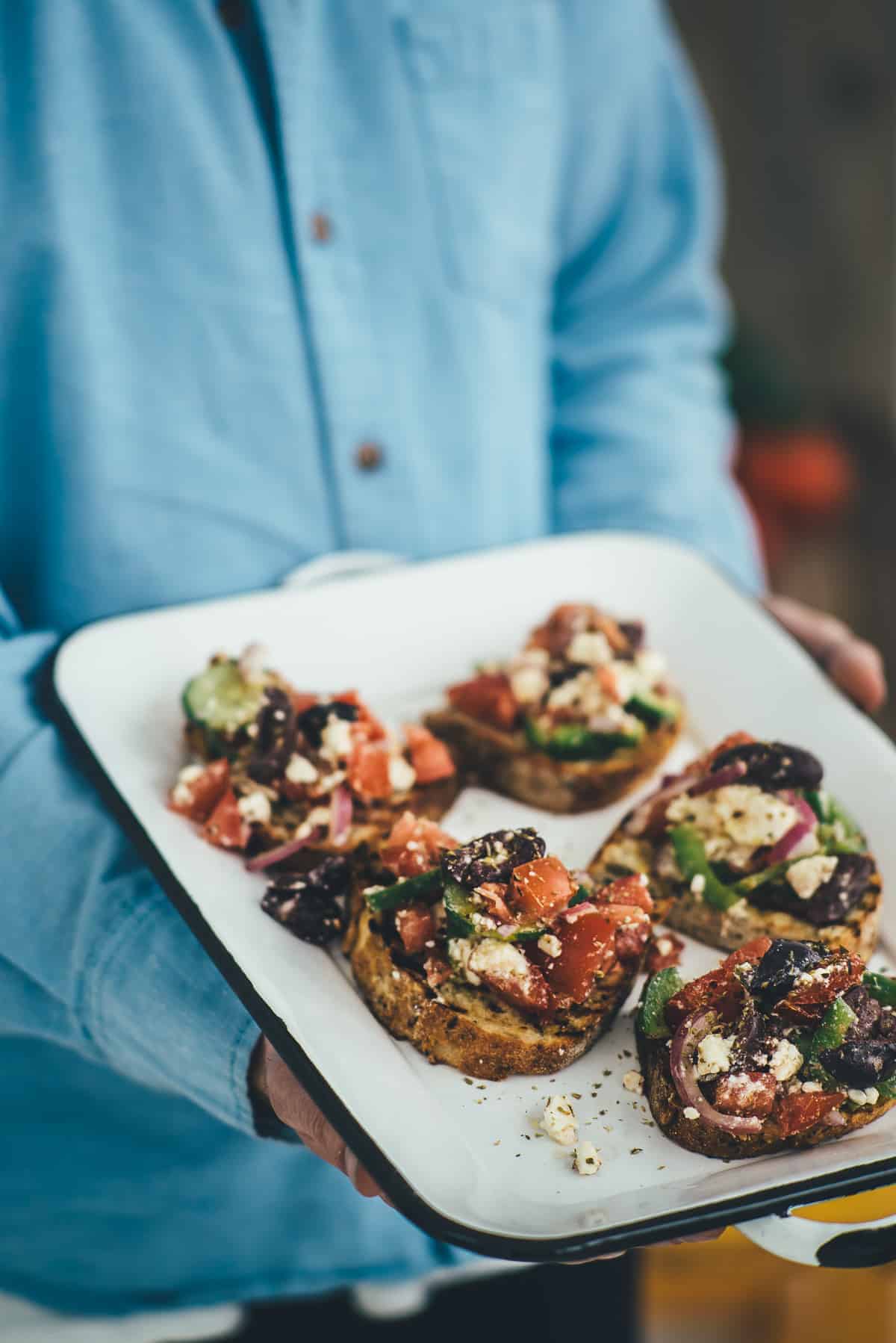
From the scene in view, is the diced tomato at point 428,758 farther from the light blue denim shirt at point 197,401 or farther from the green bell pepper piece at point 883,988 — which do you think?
the green bell pepper piece at point 883,988

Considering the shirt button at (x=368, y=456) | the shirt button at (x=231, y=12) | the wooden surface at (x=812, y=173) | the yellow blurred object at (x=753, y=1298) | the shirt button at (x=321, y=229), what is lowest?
the yellow blurred object at (x=753, y=1298)

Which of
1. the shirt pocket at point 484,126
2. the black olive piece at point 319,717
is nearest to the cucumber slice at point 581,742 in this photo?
the black olive piece at point 319,717

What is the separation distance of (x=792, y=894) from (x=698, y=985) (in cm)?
29

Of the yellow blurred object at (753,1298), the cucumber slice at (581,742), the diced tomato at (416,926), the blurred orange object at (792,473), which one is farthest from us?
the blurred orange object at (792,473)

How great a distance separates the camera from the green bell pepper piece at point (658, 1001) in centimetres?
141

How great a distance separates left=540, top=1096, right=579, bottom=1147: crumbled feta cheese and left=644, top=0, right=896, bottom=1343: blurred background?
4148 mm

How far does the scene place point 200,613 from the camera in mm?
2023

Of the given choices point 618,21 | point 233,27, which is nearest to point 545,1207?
point 233,27

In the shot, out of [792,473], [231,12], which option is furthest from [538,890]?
[792,473]

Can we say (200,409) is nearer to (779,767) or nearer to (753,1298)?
(779,767)

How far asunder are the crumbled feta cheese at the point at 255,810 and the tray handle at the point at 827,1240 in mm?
789

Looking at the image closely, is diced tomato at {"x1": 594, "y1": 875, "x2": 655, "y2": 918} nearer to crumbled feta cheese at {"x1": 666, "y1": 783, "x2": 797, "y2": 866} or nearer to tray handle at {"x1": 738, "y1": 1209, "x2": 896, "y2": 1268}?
crumbled feta cheese at {"x1": 666, "y1": 783, "x2": 797, "y2": 866}

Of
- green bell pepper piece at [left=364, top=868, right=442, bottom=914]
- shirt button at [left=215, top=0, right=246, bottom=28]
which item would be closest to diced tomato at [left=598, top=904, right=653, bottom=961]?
green bell pepper piece at [left=364, top=868, right=442, bottom=914]

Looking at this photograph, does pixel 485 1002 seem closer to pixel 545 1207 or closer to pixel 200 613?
pixel 545 1207
